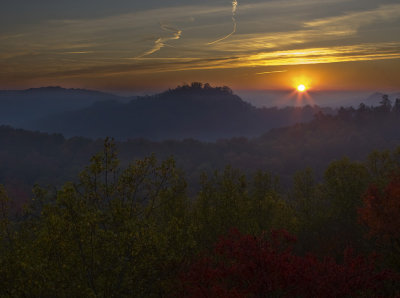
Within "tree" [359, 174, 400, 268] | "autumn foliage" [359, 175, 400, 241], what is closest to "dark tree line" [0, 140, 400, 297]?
"tree" [359, 174, 400, 268]

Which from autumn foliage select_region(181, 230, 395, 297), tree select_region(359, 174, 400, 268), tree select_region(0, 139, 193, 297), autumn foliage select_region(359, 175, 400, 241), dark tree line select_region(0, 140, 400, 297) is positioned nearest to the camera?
tree select_region(0, 139, 193, 297)

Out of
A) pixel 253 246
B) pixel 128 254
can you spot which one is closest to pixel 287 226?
pixel 253 246

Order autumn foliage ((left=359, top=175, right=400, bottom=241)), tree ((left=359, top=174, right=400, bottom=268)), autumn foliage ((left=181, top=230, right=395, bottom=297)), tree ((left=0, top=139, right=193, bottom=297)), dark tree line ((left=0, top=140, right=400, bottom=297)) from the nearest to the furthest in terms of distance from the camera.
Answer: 1. tree ((left=0, top=139, right=193, bottom=297))
2. dark tree line ((left=0, top=140, right=400, bottom=297))
3. autumn foliage ((left=181, top=230, right=395, bottom=297))
4. tree ((left=359, top=174, right=400, bottom=268))
5. autumn foliage ((left=359, top=175, right=400, bottom=241))

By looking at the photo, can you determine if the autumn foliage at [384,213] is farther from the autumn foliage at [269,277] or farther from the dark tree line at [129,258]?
the autumn foliage at [269,277]

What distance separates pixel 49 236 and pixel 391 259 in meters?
29.1

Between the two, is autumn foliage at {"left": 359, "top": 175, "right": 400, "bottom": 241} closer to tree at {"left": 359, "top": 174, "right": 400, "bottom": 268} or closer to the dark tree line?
tree at {"left": 359, "top": 174, "right": 400, "bottom": 268}

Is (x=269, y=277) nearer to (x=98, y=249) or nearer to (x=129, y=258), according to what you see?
(x=129, y=258)

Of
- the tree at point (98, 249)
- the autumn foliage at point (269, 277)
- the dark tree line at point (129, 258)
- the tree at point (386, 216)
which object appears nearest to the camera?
the tree at point (98, 249)

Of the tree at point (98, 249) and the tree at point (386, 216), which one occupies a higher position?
the tree at point (98, 249)

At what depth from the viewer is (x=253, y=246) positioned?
932 inches

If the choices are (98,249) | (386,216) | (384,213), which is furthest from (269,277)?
(384,213)

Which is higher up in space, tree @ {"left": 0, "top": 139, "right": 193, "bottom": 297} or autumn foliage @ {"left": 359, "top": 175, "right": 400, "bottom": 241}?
tree @ {"left": 0, "top": 139, "right": 193, "bottom": 297}

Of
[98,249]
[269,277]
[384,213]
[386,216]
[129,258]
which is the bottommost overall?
[386,216]

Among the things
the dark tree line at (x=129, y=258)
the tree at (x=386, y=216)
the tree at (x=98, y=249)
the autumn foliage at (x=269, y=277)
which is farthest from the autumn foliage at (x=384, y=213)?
the tree at (x=98, y=249)
